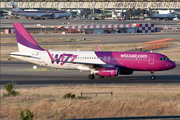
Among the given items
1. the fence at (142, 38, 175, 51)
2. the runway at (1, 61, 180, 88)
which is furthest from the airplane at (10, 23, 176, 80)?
the fence at (142, 38, 175, 51)

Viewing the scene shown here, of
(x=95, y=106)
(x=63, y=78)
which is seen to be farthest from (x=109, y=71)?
(x=95, y=106)

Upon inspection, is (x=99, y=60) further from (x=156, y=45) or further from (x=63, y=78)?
(x=156, y=45)

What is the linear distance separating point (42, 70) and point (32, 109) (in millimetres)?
23454

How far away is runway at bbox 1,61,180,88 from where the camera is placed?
130 feet

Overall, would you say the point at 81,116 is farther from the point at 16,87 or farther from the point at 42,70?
the point at 42,70

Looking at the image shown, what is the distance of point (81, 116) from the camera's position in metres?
25.5

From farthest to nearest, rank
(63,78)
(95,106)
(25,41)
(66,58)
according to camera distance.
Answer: (25,41) → (63,78) → (66,58) → (95,106)

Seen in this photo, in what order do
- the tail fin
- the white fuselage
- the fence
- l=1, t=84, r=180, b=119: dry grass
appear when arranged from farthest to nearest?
1. the fence
2. the tail fin
3. the white fuselage
4. l=1, t=84, r=180, b=119: dry grass

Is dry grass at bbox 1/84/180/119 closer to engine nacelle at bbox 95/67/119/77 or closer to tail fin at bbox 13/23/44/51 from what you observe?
engine nacelle at bbox 95/67/119/77

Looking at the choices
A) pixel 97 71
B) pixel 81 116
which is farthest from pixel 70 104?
pixel 97 71

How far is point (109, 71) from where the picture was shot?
129 feet

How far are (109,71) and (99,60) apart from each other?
2.69 metres

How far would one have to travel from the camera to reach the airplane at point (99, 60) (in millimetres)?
39844

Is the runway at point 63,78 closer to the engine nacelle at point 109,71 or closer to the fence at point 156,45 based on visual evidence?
the engine nacelle at point 109,71
